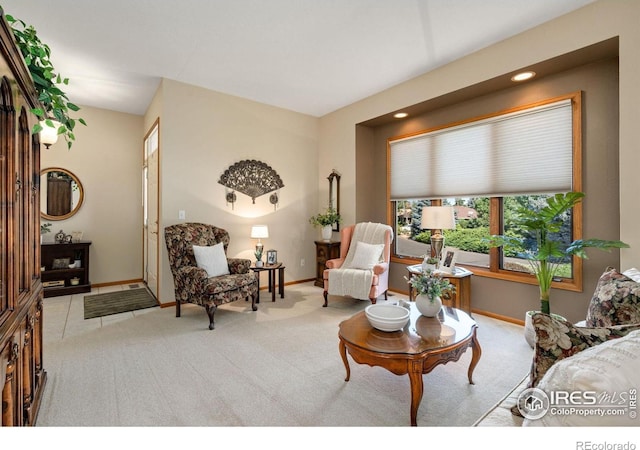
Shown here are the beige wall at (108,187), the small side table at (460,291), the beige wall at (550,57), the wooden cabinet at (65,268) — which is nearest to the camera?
the beige wall at (550,57)

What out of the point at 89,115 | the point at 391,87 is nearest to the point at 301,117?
the point at 391,87

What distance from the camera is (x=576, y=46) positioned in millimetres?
2666

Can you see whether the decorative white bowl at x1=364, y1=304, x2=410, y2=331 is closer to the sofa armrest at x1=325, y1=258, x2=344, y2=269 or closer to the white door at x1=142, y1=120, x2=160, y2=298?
the sofa armrest at x1=325, y1=258, x2=344, y2=269

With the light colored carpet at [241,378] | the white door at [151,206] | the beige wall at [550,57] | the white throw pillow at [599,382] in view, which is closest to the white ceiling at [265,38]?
the beige wall at [550,57]

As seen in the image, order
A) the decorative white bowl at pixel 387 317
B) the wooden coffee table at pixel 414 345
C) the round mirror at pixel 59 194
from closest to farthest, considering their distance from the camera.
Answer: the wooden coffee table at pixel 414 345 → the decorative white bowl at pixel 387 317 → the round mirror at pixel 59 194

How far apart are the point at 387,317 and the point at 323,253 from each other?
10.2 feet

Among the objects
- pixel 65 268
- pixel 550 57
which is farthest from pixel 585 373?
pixel 65 268

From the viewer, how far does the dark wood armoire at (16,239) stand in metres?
1.23

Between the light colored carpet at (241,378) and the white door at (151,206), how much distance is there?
1.29 meters

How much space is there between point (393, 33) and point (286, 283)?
388 centimetres

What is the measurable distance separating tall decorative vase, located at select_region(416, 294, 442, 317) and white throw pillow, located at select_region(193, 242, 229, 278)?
2475mm

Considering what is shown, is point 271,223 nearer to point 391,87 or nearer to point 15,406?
point 391,87

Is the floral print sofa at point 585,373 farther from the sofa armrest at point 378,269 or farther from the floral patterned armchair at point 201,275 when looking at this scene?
the floral patterned armchair at point 201,275

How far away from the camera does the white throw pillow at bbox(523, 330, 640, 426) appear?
69cm
